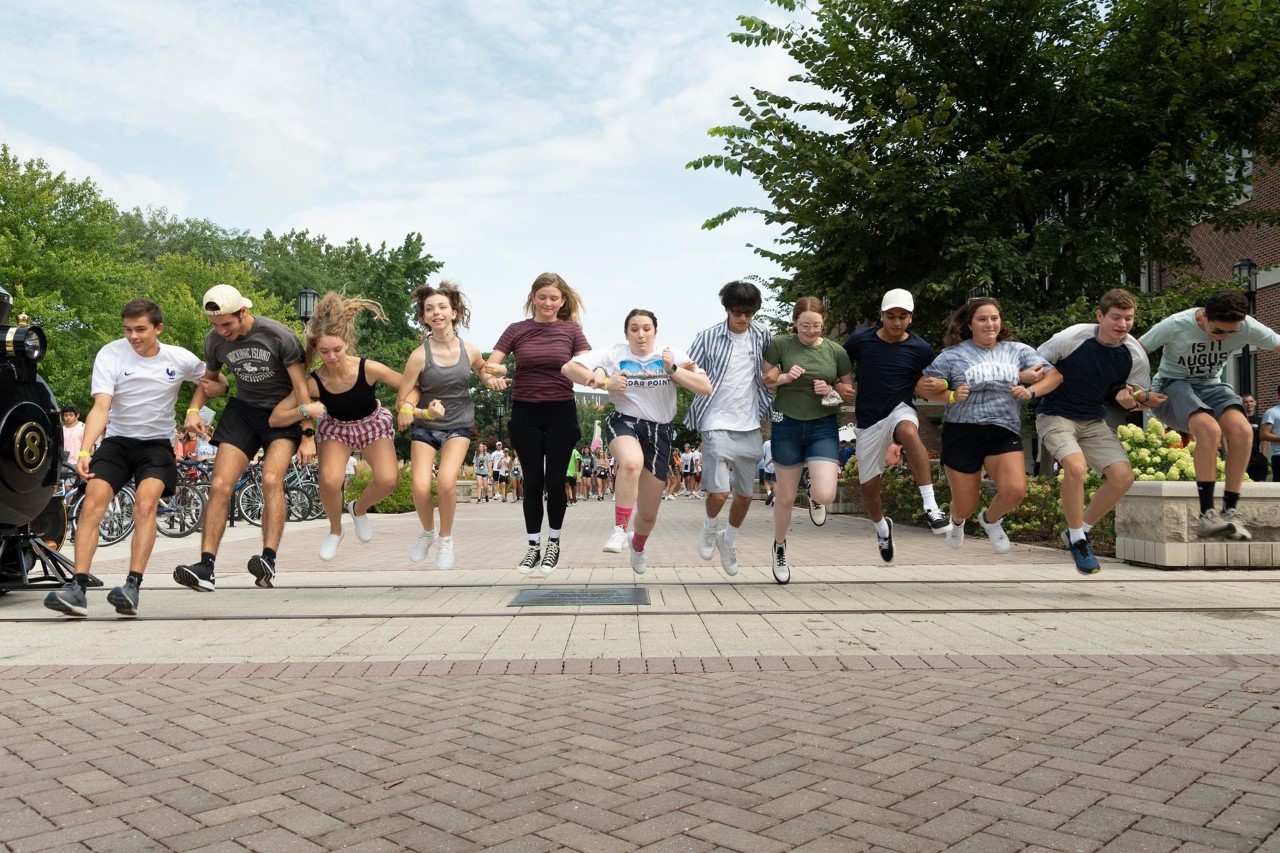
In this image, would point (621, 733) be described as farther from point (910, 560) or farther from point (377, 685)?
point (910, 560)

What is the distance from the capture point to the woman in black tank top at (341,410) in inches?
297

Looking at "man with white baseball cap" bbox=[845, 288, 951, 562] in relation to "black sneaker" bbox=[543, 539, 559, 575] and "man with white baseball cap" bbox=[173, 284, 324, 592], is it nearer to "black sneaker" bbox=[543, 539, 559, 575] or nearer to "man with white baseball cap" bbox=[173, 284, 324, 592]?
"black sneaker" bbox=[543, 539, 559, 575]

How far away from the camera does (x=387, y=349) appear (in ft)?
174

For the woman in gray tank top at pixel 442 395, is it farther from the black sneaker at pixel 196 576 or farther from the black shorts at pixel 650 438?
the black sneaker at pixel 196 576

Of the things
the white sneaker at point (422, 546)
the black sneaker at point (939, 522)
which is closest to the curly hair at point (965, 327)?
the black sneaker at point (939, 522)

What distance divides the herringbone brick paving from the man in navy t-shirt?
2.91 metres

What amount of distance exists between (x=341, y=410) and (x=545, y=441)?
1.49 metres

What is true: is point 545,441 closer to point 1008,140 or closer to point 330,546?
point 330,546

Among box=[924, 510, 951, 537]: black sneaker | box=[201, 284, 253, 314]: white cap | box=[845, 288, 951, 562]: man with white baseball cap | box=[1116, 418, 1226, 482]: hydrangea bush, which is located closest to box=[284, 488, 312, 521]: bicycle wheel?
box=[201, 284, 253, 314]: white cap

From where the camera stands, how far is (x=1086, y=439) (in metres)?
7.92

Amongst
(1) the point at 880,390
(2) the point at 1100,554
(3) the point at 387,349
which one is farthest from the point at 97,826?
(3) the point at 387,349

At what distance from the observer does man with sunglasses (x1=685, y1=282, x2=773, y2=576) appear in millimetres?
7770

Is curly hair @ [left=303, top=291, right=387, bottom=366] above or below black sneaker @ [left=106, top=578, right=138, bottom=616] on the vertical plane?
above

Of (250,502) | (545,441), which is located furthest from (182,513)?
(545,441)
